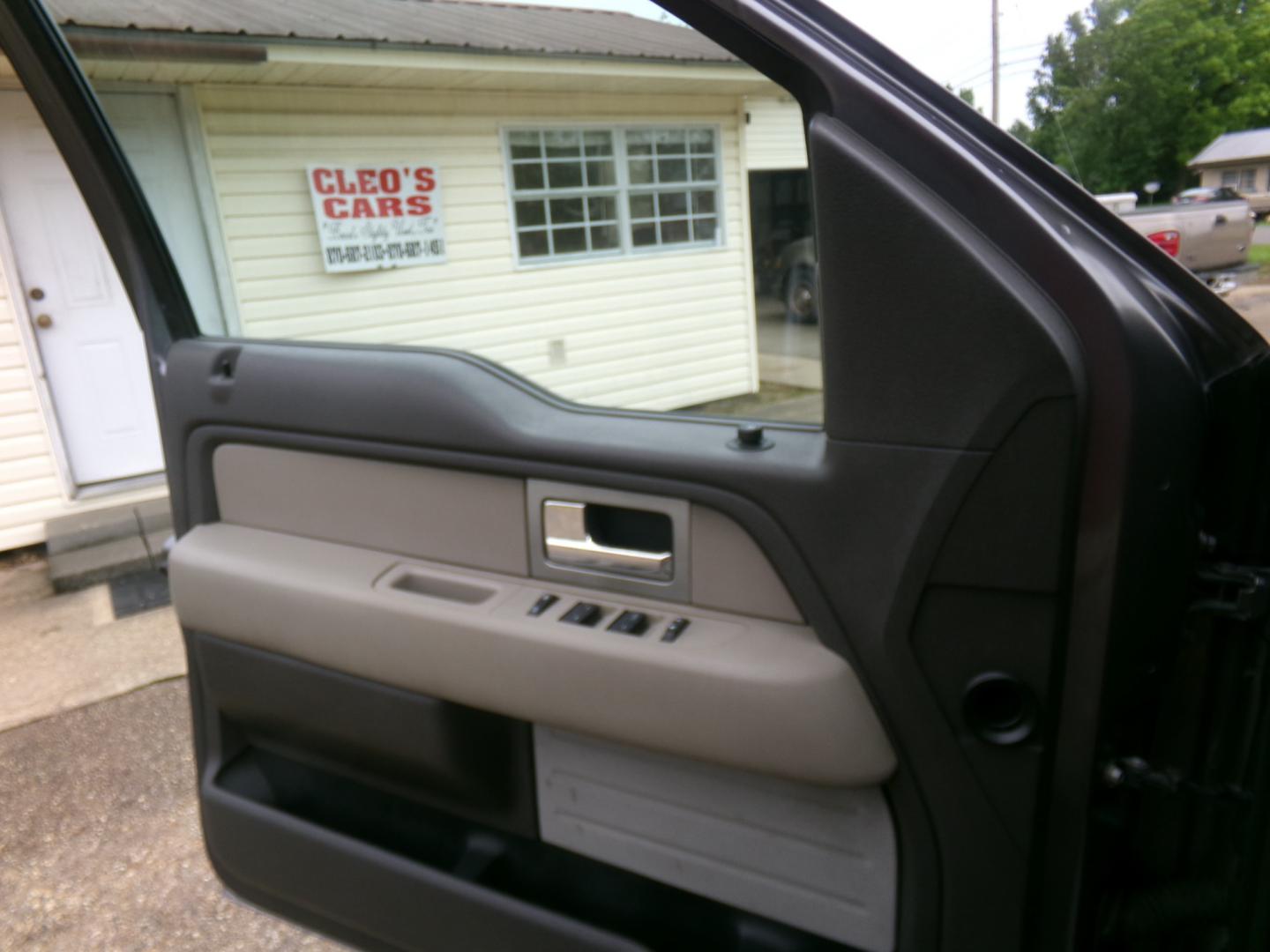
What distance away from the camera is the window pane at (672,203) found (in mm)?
1451

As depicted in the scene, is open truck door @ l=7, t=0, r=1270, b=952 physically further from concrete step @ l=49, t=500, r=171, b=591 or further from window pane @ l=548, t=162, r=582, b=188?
concrete step @ l=49, t=500, r=171, b=591

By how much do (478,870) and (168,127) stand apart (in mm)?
1398

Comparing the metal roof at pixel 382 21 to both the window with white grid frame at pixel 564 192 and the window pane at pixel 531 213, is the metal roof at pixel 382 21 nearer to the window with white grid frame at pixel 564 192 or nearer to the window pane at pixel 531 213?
the window with white grid frame at pixel 564 192

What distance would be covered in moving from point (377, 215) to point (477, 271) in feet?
0.70

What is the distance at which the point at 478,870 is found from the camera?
1523 mm

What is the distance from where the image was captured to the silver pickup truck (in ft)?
3.94

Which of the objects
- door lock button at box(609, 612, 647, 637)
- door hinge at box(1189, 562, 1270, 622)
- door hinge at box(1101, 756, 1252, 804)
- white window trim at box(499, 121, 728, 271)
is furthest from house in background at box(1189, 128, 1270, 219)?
door lock button at box(609, 612, 647, 637)

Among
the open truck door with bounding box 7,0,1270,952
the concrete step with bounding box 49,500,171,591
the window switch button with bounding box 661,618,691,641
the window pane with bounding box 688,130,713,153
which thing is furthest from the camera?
the concrete step with bounding box 49,500,171,591

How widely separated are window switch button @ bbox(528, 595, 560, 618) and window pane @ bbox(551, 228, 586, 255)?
66 centimetres

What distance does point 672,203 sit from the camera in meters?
1.47

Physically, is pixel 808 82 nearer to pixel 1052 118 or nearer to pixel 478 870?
pixel 1052 118

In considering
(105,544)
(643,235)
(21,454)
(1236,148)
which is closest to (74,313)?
(21,454)

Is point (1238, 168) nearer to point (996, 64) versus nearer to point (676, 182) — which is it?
point (996, 64)

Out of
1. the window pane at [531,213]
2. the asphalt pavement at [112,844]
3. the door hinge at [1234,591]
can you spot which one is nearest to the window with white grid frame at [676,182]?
the window pane at [531,213]
